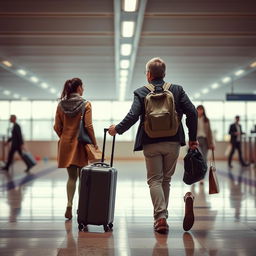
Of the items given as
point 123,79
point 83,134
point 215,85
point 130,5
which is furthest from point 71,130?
point 215,85

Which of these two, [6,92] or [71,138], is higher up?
[6,92]

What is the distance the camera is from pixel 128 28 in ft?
42.5

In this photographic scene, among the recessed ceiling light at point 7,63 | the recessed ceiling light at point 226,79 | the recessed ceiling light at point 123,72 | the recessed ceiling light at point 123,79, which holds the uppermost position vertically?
the recessed ceiling light at point 123,79

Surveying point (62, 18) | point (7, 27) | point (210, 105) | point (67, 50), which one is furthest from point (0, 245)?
point (210, 105)

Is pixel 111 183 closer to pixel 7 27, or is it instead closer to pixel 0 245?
pixel 0 245

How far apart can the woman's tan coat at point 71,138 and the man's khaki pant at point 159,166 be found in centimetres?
107

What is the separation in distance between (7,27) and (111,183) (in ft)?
26.5

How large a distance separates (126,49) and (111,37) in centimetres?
198

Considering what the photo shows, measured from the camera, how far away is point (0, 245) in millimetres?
4977

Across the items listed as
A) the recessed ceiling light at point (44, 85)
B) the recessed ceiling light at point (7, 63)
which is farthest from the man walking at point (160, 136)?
the recessed ceiling light at point (44, 85)

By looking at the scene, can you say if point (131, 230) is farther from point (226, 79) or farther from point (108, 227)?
point (226, 79)

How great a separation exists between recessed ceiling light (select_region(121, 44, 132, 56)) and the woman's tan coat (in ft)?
29.0

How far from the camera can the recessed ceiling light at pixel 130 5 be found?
10.3m

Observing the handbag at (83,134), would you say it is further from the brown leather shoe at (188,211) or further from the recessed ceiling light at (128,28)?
the recessed ceiling light at (128,28)
